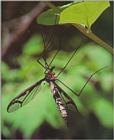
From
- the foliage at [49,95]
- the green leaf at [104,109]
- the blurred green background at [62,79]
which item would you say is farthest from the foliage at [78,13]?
the green leaf at [104,109]

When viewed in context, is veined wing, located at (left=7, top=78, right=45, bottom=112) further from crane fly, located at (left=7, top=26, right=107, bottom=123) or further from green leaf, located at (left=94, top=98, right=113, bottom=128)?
green leaf, located at (left=94, top=98, right=113, bottom=128)

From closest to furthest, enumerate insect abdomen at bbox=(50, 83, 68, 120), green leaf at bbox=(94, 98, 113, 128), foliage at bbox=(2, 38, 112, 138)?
insect abdomen at bbox=(50, 83, 68, 120)
foliage at bbox=(2, 38, 112, 138)
green leaf at bbox=(94, 98, 113, 128)

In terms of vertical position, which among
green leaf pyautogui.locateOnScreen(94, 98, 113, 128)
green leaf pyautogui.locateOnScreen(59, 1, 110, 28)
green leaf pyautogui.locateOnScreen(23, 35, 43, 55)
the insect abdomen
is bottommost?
green leaf pyautogui.locateOnScreen(94, 98, 113, 128)

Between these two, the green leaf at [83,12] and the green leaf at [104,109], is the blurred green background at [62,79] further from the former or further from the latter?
the green leaf at [83,12]

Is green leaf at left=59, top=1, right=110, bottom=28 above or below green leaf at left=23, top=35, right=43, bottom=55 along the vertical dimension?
below

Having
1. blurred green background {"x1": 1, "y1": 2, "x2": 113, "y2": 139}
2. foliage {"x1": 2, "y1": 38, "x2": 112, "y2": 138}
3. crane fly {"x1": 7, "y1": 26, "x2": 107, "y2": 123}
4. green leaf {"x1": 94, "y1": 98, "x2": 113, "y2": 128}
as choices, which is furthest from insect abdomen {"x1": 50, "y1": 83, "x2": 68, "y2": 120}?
green leaf {"x1": 94, "y1": 98, "x2": 113, "y2": 128}

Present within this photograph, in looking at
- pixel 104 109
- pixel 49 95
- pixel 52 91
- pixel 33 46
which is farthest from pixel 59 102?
pixel 33 46
